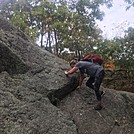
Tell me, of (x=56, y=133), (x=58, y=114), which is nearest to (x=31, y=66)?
(x=58, y=114)

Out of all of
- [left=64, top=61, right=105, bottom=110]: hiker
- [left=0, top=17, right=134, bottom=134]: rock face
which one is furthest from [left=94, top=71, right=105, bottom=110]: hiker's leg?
[left=0, top=17, right=134, bottom=134]: rock face

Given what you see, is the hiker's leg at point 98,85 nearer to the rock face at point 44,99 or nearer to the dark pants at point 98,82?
the dark pants at point 98,82

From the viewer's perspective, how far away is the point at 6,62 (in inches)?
365

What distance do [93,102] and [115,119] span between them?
0.98m

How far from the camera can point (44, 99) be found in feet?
29.2

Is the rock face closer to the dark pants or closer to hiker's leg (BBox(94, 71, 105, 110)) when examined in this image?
hiker's leg (BBox(94, 71, 105, 110))

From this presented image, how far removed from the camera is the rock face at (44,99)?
786 cm

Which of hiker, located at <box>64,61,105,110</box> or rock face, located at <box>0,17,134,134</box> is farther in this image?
hiker, located at <box>64,61,105,110</box>

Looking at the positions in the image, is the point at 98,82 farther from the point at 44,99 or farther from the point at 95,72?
the point at 44,99

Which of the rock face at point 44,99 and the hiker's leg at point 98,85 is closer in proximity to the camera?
the rock face at point 44,99

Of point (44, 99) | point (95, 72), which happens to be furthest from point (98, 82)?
point (44, 99)

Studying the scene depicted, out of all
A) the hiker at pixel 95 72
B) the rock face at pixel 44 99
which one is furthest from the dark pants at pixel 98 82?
the rock face at pixel 44 99

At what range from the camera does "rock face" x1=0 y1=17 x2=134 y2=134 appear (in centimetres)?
786

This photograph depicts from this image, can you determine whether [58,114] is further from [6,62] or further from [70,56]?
[70,56]
